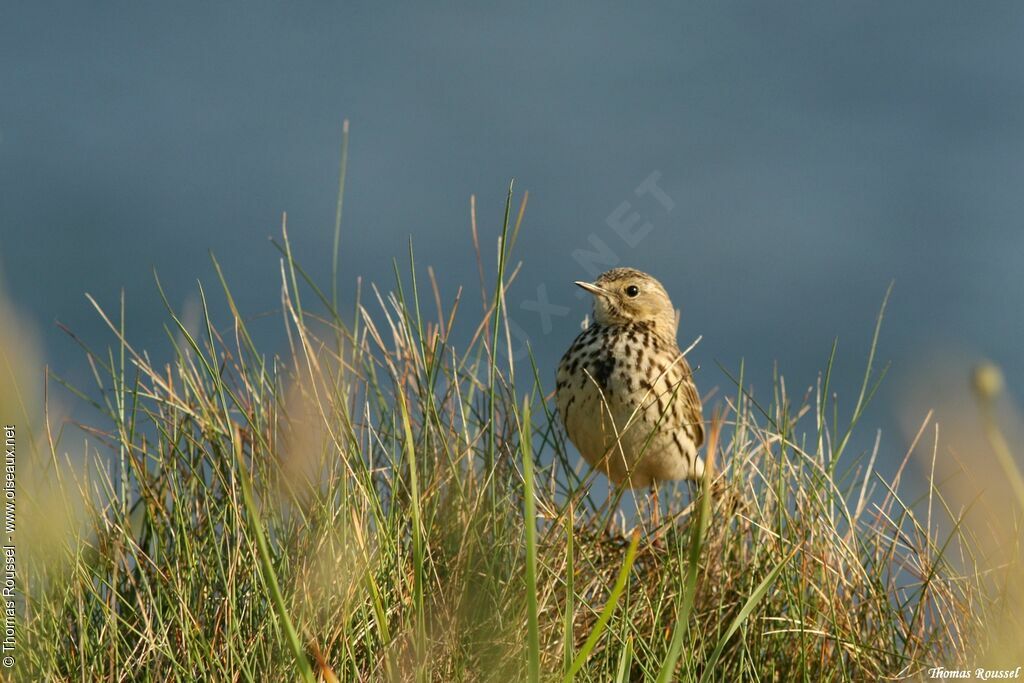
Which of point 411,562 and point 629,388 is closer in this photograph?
point 411,562

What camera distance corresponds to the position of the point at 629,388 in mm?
5438

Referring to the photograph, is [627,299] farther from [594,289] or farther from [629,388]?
[629,388]

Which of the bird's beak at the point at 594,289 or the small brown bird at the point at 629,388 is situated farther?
the bird's beak at the point at 594,289

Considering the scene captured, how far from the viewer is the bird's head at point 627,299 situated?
627 cm

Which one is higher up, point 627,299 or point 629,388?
point 627,299

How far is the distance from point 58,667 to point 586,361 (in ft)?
9.80

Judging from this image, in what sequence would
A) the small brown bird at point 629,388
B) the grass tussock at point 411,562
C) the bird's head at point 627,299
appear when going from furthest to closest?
the bird's head at point 627,299
the small brown bird at point 629,388
the grass tussock at point 411,562

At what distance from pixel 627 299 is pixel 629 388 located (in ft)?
3.16

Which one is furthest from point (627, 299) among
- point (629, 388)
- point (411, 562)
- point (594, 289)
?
point (411, 562)

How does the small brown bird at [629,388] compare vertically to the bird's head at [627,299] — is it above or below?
below

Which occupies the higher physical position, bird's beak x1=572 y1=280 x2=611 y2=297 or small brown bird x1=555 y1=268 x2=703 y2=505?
bird's beak x1=572 y1=280 x2=611 y2=297

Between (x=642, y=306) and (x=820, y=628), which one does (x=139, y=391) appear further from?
(x=642, y=306)

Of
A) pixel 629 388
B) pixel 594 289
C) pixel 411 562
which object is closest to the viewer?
pixel 411 562

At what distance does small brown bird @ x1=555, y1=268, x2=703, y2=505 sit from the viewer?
5.36 m
